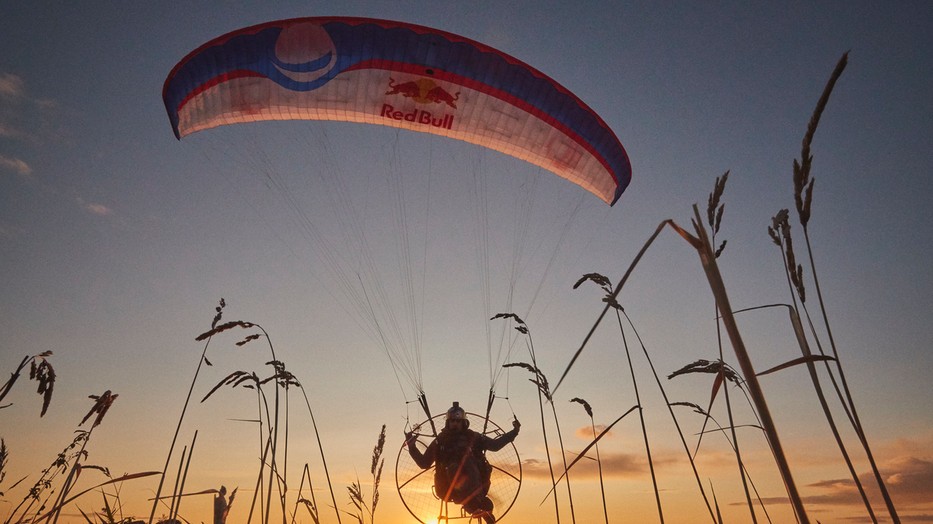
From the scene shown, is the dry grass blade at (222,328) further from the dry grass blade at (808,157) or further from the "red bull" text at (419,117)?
the "red bull" text at (419,117)

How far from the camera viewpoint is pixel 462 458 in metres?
7.13

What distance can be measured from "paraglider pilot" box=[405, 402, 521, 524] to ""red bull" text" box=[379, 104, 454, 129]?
21.8 feet

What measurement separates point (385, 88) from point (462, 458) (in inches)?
302

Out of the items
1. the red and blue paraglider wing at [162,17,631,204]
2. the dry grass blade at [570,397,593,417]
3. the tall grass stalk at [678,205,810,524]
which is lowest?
the tall grass stalk at [678,205,810,524]

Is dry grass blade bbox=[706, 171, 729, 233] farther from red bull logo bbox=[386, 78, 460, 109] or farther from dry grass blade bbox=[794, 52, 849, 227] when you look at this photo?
red bull logo bbox=[386, 78, 460, 109]

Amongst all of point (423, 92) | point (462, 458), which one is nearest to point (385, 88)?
point (423, 92)

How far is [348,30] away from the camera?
9883mm

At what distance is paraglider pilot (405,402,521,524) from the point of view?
22.4 feet

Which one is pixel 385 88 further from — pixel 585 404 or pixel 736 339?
pixel 736 339

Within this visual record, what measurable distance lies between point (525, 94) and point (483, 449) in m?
7.37

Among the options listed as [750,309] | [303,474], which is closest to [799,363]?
[750,309]

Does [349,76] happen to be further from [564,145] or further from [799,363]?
[799,363]

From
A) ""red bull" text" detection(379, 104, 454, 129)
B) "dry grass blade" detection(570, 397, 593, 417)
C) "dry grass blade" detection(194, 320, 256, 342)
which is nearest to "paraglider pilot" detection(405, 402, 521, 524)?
"dry grass blade" detection(570, 397, 593, 417)

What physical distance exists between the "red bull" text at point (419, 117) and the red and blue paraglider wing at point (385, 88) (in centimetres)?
2
